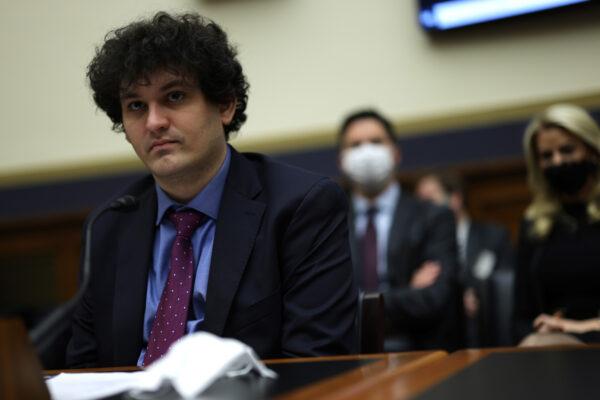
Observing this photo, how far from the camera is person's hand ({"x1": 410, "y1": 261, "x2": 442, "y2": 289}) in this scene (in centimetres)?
292

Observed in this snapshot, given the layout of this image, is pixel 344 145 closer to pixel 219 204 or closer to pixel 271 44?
pixel 271 44

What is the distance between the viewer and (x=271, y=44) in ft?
15.1

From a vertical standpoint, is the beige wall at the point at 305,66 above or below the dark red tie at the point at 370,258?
above

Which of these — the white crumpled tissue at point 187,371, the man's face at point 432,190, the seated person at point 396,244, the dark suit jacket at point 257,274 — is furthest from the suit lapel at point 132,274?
Result: the man's face at point 432,190

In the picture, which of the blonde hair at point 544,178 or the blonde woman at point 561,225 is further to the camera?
the blonde hair at point 544,178

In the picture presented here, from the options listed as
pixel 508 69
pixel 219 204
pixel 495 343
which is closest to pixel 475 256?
pixel 508 69

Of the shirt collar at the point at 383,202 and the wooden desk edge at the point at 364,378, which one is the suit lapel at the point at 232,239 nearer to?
the wooden desk edge at the point at 364,378

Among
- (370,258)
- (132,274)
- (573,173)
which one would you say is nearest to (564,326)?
(573,173)

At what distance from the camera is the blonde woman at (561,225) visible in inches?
102

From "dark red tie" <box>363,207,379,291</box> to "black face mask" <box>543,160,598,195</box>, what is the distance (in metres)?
0.69

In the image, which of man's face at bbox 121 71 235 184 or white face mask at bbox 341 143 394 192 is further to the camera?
white face mask at bbox 341 143 394 192

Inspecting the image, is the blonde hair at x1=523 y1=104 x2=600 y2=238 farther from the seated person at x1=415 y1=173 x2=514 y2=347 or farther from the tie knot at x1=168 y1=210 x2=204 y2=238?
the tie knot at x1=168 y1=210 x2=204 y2=238

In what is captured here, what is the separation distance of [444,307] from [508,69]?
5.59ft

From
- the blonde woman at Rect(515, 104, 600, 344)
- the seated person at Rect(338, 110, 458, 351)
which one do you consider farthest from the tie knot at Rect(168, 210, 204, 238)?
the blonde woman at Rect(515, 104, 600, 344)
